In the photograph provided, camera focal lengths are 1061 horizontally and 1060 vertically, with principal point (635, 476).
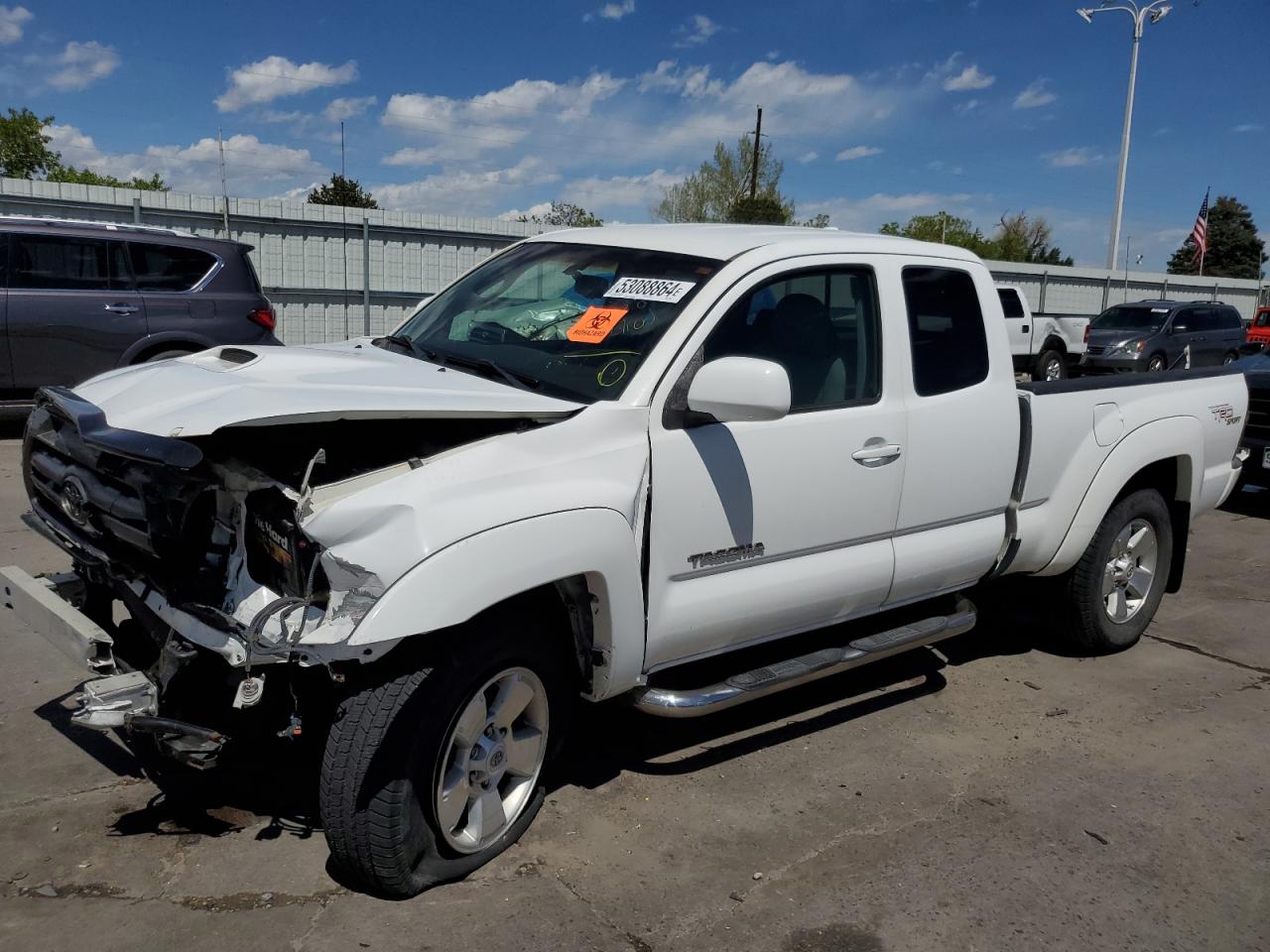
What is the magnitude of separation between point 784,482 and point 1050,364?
19.5 meters

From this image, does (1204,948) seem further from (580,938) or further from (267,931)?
(267,931)

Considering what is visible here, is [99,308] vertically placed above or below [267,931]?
above

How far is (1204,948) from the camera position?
3145 mm

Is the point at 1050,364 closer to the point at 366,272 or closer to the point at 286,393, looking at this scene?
the point at 366,272

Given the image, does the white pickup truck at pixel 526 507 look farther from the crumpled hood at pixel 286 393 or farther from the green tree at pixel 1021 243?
the green tree at pixel 1021 243

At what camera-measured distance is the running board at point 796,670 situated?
354 cm

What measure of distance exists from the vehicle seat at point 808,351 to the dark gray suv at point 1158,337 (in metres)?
18.4

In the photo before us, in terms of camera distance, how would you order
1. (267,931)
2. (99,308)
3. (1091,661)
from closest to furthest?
(267,931) < (1091,661) < (99,308)

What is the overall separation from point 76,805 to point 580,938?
1806 mm

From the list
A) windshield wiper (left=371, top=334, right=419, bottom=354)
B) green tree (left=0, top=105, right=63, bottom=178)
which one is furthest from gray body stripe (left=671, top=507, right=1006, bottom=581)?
green tree (left=0, top=105, right=63, bottom=178)

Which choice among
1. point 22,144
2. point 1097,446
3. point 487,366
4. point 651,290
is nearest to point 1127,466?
point 1097,446

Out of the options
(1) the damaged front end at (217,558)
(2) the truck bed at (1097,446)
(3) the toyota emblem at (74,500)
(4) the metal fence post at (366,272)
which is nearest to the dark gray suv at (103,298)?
(3) the toyota emblem at (74,500)

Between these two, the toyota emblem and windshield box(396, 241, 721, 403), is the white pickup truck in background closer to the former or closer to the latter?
windshield box(396, 241, 721, 403)

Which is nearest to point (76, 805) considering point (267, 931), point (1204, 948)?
point (267, 931)
